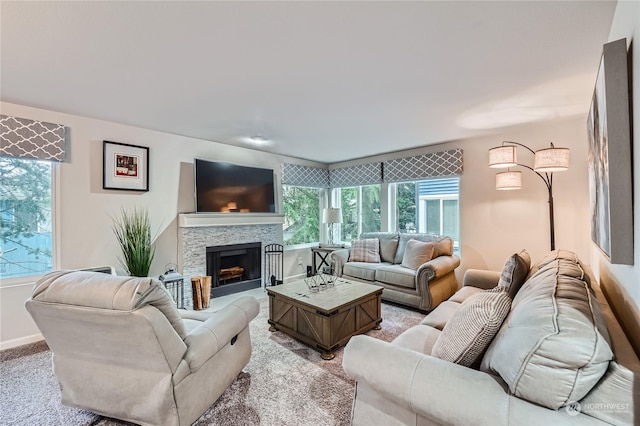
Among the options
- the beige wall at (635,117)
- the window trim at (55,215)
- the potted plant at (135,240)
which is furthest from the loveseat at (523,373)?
the window trim at (55,215)

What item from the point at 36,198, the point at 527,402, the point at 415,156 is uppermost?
the point at 415,156

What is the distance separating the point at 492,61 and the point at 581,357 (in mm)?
1924


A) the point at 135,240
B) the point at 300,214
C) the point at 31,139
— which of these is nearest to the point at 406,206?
the point at 300,214

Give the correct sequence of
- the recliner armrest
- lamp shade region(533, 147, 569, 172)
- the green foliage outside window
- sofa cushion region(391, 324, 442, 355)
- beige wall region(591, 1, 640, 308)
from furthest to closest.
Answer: the green foliage outside window
the recliner armrest
lamp shade region(533, 147, 569, 172)
sofa cushion region(391, 324, 442, 355)
beige wall region(591, 1, 640, 308)

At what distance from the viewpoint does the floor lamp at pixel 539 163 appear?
259 centimetres

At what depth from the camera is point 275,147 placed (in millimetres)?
4492

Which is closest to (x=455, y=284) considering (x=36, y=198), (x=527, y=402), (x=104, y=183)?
(x=527, y=402)

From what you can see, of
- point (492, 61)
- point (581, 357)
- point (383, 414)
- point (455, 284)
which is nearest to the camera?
point (581, 357)

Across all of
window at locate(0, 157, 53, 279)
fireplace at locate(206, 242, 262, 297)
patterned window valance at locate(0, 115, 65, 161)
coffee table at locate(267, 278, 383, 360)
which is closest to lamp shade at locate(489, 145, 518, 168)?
coffee table at locate(267, 278, 383, 360)

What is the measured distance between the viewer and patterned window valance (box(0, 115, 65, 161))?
2633mm

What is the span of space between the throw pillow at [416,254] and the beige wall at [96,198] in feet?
10.7

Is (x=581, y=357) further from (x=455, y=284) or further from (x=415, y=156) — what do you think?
(x=415, y=156)

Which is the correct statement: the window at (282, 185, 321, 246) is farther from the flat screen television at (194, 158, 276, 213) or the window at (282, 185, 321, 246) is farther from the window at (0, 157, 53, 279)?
the window at (0, 157, 53, 279)

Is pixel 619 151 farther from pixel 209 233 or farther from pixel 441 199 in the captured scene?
pixel 209 233
